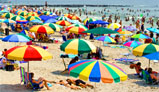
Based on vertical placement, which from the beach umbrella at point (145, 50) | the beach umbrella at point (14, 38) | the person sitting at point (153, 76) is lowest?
the person sitting at point (153, 76)

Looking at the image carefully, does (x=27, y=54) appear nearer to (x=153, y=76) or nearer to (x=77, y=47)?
(x=77, y=47)

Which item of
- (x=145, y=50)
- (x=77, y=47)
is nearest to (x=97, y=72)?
(x=77, y=47)

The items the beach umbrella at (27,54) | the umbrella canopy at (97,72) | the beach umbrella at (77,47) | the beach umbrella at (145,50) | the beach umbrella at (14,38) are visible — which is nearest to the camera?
the umbrella canopy at (97,72)

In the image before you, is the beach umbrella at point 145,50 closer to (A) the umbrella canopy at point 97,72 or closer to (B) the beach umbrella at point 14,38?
(A) the umbrella canopy at point 97,72

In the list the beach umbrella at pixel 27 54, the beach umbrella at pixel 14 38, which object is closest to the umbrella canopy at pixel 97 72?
the beach umbrella at pixel 27 54

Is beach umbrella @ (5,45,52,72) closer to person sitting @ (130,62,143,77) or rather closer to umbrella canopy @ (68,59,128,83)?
umbrella canopy @ (68,59,128,83)

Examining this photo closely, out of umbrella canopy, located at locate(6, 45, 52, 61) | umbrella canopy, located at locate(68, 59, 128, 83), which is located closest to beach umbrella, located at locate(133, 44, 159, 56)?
umbrella canopy, located at locate(6, 45, 52, 61)

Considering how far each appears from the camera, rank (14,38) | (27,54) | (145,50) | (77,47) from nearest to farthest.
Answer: (27,54)
(77,47)
(145,50)
(14,38)

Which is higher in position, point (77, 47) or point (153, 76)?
point (77, 47)

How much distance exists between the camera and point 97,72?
19.7 ft

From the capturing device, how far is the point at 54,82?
873cm

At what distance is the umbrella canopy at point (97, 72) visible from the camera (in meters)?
5.89

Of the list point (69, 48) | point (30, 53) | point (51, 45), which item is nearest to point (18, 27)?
point (51, 45)

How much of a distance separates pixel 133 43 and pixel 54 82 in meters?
5.45
